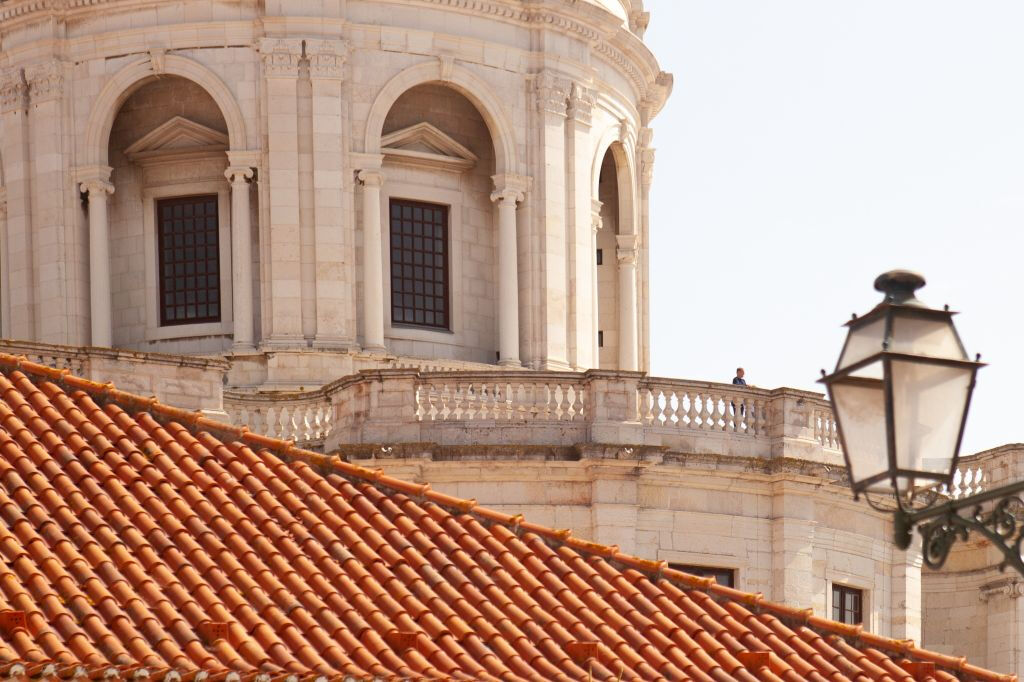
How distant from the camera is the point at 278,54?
51938mm

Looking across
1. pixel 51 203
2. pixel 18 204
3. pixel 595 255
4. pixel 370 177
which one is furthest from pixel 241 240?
pixel 595 255

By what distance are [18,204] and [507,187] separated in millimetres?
8966

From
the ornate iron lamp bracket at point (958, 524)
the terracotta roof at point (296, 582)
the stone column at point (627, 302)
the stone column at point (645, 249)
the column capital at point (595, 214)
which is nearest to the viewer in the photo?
the ornate iron lamp bracket at point (958, 524)

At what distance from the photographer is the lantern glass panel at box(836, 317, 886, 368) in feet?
49.7

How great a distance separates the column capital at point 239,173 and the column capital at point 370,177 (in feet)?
6.36

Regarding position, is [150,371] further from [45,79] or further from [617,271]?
[617,271]

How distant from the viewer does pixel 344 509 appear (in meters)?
26.8

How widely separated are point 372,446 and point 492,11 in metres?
13.7

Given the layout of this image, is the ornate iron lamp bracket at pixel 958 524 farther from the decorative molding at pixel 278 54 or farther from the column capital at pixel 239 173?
the decorative molding at pixel 278 54

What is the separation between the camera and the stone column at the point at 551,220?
175 feet

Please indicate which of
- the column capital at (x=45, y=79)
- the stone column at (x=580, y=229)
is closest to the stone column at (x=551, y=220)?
the stone column at (x=580, y=229)

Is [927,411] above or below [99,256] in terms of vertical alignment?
below

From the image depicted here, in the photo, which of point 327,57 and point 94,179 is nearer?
point 327,57

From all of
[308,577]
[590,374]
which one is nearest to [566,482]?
[590,374]
